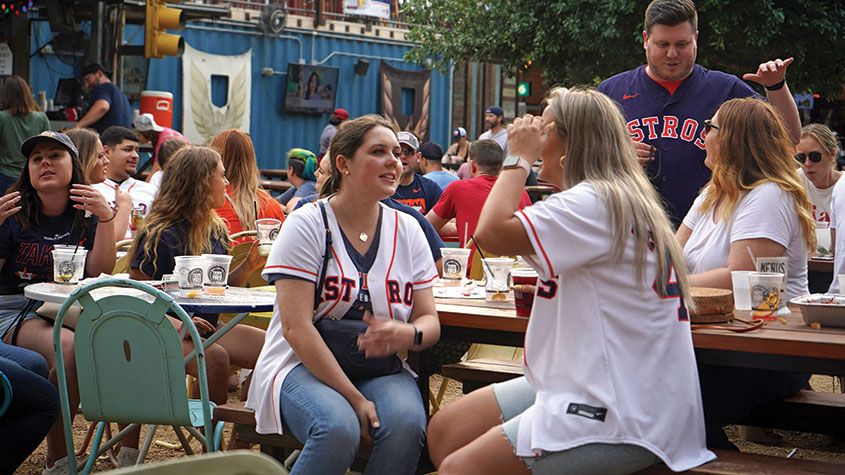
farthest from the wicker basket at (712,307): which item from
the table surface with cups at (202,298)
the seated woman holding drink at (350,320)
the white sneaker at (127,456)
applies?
the white sneaker at (127,456)

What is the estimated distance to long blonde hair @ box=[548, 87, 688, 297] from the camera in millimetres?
2922

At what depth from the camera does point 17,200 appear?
476 cm

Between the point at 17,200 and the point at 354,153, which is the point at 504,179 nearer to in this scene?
the point at 354,153

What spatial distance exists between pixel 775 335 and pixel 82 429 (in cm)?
396

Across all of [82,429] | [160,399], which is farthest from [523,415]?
[82,429]

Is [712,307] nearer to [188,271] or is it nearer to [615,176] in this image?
[615,176]

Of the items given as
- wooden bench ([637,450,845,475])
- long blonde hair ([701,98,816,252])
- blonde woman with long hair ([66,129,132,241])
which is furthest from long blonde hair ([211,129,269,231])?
wooden bench ([637,450,845,475])

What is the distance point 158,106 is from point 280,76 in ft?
19.0

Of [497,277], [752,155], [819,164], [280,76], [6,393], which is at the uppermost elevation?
[280,76]

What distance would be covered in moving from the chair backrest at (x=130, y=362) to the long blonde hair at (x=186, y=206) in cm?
102

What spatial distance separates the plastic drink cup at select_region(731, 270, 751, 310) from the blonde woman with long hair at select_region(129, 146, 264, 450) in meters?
2.24

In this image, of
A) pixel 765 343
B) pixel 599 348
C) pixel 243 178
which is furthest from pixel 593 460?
pixel 243 178

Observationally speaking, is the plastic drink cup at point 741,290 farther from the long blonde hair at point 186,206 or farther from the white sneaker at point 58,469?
the white sneaker at point 58,469

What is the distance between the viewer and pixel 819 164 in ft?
24.6
